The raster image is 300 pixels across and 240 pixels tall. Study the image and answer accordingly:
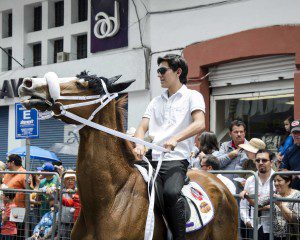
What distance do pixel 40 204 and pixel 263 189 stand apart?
12.7ft

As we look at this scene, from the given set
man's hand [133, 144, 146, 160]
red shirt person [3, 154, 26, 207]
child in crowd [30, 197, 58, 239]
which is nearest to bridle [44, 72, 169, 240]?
man's hand [133, 144, 146, 160]

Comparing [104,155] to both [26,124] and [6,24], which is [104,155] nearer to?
[26,124]

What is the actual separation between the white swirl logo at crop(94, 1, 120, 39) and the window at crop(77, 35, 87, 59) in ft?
4.11

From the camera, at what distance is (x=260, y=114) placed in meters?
13.8

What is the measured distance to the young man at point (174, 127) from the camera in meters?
6.07

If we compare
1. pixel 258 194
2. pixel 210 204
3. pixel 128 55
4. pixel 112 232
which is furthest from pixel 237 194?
pixel 128 55

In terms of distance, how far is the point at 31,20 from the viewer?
19672 millimetres

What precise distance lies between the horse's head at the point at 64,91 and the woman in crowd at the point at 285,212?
3055 millimetres

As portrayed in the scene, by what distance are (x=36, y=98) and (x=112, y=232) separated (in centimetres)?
142

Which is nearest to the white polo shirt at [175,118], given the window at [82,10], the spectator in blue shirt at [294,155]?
the spectator in blue shirt at [294,155]

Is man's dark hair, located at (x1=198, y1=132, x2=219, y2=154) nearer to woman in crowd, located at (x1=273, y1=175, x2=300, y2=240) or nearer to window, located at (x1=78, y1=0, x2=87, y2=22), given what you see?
woman in crowd, located at (x1=273, y1=175, x2=300, y2=240)

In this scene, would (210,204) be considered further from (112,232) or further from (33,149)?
(33,149)

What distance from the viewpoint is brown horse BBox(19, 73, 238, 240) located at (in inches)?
224

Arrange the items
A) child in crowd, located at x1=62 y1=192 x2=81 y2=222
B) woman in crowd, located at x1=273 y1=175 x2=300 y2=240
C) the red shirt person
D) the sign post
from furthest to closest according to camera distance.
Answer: the sign post → the red shirt person → child in crowd, located at x1=62 y1=192 x2=81 y2=222 → woman in crowd, located at x1=273 y1=175 x2=300 y2=240
